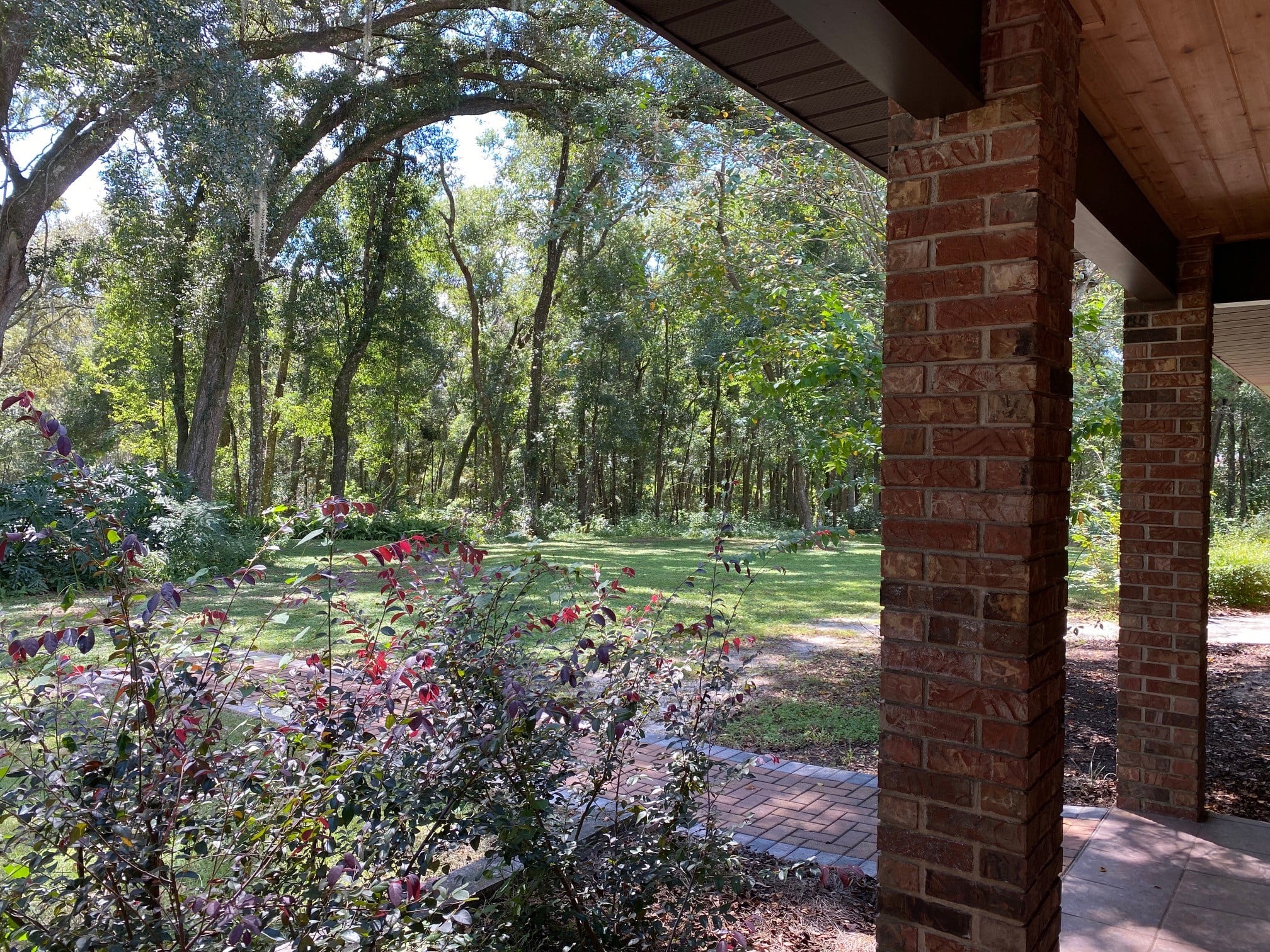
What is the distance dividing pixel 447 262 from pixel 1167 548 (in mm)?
23706

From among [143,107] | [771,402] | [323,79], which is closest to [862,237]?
[771,402]

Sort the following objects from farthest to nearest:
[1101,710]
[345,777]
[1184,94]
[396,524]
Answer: [396,524] < [1101,710] < [1184,94] < [345,777]

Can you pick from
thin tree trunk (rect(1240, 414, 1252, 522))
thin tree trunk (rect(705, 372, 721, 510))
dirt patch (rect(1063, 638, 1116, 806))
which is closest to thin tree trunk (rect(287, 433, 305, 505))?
thin tree trunk (rect(705, 372, 721, 510))

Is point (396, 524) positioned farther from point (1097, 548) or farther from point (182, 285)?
point (1097, 548)

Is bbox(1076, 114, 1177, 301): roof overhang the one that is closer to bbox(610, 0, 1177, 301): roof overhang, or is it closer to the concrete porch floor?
bbox(610, 0, 1177, 301): roof overhang

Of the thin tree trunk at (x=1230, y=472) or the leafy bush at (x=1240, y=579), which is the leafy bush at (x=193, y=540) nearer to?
the leafy bush at (x=1240, y=579)

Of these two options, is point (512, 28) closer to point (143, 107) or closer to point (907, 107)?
point (143, 107)

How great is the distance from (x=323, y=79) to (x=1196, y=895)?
15.3m

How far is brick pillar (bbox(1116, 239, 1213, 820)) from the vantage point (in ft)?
11.8

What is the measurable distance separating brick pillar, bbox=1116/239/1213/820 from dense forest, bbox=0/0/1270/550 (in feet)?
4.19

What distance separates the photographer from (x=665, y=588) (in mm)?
10883

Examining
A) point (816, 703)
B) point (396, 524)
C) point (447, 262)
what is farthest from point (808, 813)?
point (447, 262)

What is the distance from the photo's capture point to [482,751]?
6.72ft

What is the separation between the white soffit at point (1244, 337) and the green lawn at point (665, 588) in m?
2.83
